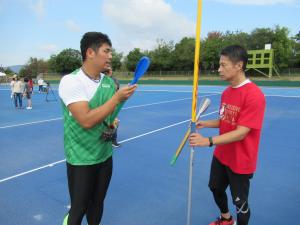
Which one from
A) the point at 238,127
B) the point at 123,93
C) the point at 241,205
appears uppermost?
the point at 123,93

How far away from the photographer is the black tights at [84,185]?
2289 mm

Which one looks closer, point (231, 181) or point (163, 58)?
point (231, 181)

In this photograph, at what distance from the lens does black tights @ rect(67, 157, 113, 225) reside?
2.29 meters

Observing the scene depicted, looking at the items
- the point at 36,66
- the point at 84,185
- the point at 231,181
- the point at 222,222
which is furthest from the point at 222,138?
the point at 36,66

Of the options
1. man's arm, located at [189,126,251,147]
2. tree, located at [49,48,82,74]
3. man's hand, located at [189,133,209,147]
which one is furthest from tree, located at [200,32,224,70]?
man's hand, located at [189,133,209,147]

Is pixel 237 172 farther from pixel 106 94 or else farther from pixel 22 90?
pixel 22 90

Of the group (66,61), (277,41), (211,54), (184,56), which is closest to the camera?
(277,41)

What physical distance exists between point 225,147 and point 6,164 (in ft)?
14.6

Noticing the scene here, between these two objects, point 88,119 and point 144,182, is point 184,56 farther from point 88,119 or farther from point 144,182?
point 88,119

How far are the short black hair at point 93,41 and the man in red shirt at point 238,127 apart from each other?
3.49ft

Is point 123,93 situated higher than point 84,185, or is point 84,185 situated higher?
point 123,93

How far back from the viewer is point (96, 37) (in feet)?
6.91

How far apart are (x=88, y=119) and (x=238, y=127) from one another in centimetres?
128

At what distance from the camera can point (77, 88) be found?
201 centimetres
